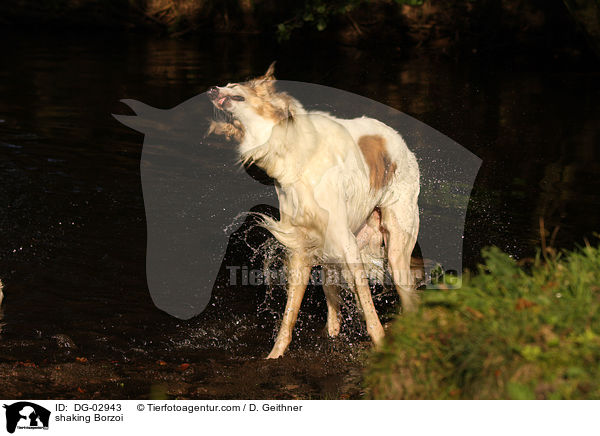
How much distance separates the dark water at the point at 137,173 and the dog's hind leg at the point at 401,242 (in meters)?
0.59

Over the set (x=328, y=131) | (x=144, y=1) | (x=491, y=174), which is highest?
(x=144, y=1)

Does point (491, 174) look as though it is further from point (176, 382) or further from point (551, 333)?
point (551, 333)

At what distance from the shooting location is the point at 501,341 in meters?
3.80

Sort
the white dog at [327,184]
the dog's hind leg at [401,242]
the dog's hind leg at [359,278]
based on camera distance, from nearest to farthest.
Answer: the white dog at [327,184], the dog's hind leg at [359,278], the dog's hind leg at [401,242]

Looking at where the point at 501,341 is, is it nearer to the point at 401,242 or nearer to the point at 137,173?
the point at 401,242

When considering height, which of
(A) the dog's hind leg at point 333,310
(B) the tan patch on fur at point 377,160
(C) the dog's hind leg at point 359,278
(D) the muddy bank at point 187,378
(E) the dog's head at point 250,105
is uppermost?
(E) the dog's head at point 250,105

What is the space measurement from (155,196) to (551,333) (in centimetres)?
757

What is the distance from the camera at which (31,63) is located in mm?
22297

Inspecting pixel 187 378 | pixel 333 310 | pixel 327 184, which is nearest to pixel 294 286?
pixel 333 310
